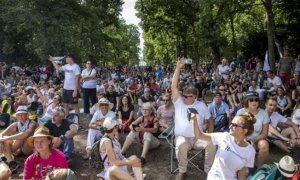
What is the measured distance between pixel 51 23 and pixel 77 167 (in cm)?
1905

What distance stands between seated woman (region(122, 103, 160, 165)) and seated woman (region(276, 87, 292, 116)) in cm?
430

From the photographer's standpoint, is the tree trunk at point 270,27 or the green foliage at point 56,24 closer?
the tree trunk at point 270,27

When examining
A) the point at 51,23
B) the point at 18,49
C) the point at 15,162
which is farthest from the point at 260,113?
the point at 18,49

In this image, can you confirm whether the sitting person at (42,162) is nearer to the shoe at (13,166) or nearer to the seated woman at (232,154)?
the seated woman at (232,154)

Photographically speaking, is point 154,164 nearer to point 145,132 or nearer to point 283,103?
point 145,132

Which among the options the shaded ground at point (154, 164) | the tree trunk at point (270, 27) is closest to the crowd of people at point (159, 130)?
the shaded ground at point (154, 164)

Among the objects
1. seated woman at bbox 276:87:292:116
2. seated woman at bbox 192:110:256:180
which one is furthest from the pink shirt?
seated woman at bbox 276:87:292:116

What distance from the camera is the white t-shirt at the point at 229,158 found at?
4483 millimetres

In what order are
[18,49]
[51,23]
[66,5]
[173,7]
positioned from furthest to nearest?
[18,49] → [173,7] → [66,5] → [51,23]

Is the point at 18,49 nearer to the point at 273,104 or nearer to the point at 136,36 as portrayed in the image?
the point at 273,104

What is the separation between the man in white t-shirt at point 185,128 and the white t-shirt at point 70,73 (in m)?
3.60

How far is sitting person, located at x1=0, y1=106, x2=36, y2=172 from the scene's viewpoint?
7.41 metres

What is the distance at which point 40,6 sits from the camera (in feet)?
83.8

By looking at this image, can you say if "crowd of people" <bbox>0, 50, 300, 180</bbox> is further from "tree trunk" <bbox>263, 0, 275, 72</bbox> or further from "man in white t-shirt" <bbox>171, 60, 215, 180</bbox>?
"tree trunk" <bbox>263, 0, 275, 72</bbox>
